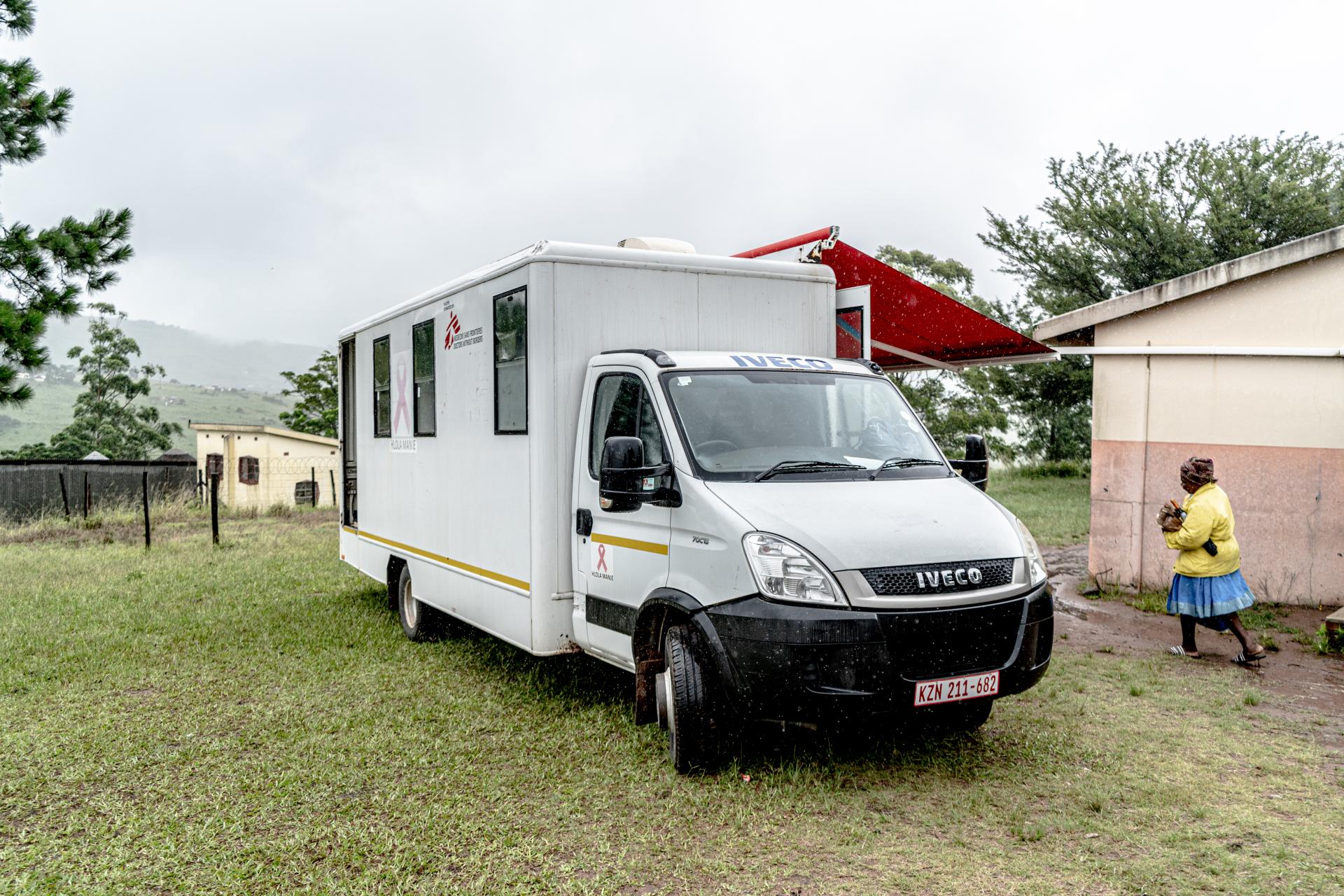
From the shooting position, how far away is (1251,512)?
9.73 metres

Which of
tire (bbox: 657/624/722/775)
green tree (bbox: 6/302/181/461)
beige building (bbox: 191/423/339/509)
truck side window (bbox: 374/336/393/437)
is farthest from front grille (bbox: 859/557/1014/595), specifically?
green tree (bbox: 6/302/181/461)

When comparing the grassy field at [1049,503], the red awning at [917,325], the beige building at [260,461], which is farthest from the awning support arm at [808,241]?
the beige building at [260,461]

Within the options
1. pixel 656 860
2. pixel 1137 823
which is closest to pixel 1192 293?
pixel 1137 823

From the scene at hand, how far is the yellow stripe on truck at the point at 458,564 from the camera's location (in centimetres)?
640

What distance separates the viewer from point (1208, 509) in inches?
294

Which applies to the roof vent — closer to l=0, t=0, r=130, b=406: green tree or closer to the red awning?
the red awning

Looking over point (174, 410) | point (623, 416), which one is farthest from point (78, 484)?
point (174, 410)

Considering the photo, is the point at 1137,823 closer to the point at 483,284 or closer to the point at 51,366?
the point at 483,284

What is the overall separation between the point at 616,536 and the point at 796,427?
3.92ft

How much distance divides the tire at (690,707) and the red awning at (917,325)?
382 cm

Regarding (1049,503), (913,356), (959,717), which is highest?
(913,356)

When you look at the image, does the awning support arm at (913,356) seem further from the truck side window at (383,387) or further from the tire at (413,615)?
the tire at (413,615)

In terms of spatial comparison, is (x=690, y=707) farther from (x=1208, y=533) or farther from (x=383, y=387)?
(x=383, y=387)

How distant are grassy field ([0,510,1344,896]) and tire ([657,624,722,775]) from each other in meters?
0.12
